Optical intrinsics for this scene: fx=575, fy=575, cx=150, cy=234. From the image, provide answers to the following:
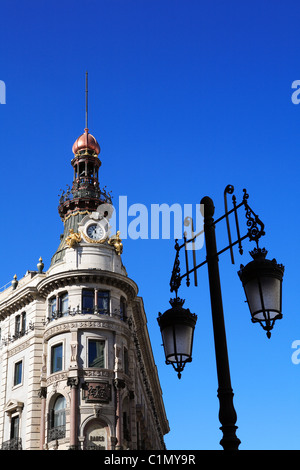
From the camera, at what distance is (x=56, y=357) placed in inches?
1585

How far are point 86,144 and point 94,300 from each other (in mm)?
16415

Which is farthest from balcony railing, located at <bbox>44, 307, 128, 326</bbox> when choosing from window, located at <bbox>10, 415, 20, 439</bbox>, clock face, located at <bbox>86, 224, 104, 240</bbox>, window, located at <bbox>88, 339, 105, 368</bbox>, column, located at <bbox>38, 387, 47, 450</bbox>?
window, located at <bbox>10, 415, 20, 439</bbox>

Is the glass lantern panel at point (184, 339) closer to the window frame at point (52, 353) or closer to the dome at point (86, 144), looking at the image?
the window frame at point (52, 353)

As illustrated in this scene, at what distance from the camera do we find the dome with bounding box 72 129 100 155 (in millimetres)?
51438

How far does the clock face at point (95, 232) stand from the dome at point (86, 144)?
1003 cm

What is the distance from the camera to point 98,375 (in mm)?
38625

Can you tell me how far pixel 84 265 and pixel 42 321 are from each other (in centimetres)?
527

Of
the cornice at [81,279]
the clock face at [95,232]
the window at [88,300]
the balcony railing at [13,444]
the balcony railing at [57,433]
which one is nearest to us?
the balcony railing at [57,433]

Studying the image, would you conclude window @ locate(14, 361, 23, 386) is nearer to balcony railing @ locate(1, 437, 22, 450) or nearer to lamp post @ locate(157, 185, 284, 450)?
balcony railing @ locate(1, 437, 22, 450)

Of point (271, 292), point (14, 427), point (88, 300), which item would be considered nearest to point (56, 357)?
point (88, 300)

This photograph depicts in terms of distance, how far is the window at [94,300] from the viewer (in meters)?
40.8

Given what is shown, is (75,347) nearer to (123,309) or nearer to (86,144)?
(123,309)

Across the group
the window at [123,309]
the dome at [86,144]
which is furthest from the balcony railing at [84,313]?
the dome at [86,144]

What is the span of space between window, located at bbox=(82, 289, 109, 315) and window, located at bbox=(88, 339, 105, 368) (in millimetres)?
2188
